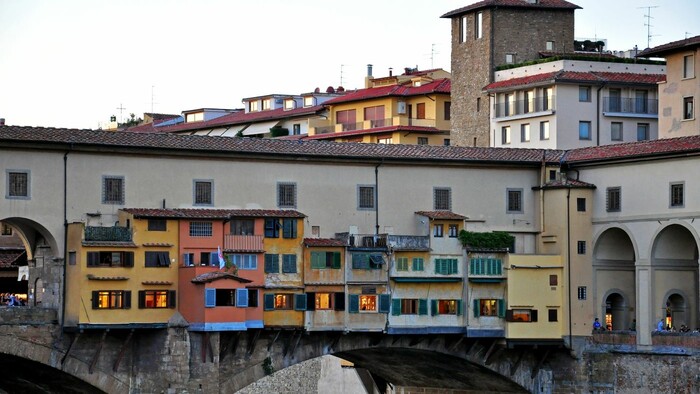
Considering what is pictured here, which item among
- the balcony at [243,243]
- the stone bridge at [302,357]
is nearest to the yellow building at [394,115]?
the stone bridge at [302,357]

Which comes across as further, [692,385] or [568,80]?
[568,80]

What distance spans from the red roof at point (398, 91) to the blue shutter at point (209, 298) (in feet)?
114

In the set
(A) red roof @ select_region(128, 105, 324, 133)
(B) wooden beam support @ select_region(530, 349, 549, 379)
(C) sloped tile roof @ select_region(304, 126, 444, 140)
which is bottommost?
(B) wooden beam support @ select_region(530, 349, 549, 379)

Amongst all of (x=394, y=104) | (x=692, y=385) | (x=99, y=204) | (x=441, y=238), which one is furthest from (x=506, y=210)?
(x=394, y=104)

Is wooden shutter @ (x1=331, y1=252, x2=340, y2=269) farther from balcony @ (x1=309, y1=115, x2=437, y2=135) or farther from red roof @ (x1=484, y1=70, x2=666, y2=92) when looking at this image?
balcony @ (x1=309, y1=115, x2=437, y2=135)

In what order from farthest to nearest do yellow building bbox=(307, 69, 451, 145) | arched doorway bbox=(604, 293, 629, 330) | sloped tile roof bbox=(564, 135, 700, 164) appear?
yellow building bbox=(307, 69, 451, 145), arched doorway bbox=(604, 293, 629, 330), sloped tile roof bbox=(564, 135, 700, 164)

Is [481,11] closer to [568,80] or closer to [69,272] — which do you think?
[568,80]

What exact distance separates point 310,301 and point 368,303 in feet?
8.21

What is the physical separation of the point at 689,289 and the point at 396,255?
11.9m

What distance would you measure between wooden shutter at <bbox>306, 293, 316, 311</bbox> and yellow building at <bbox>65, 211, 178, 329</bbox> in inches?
216

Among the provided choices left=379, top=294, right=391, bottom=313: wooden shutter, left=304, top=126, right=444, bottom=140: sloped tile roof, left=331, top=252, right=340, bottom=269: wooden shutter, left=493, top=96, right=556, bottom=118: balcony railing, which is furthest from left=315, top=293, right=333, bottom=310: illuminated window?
left=304, top=126, right=444, bottom=140: sloped tile roof

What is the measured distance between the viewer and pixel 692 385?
6962 cm

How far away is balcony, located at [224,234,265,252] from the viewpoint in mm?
68000

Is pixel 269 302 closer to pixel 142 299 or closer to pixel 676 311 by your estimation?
pixel 142 299
